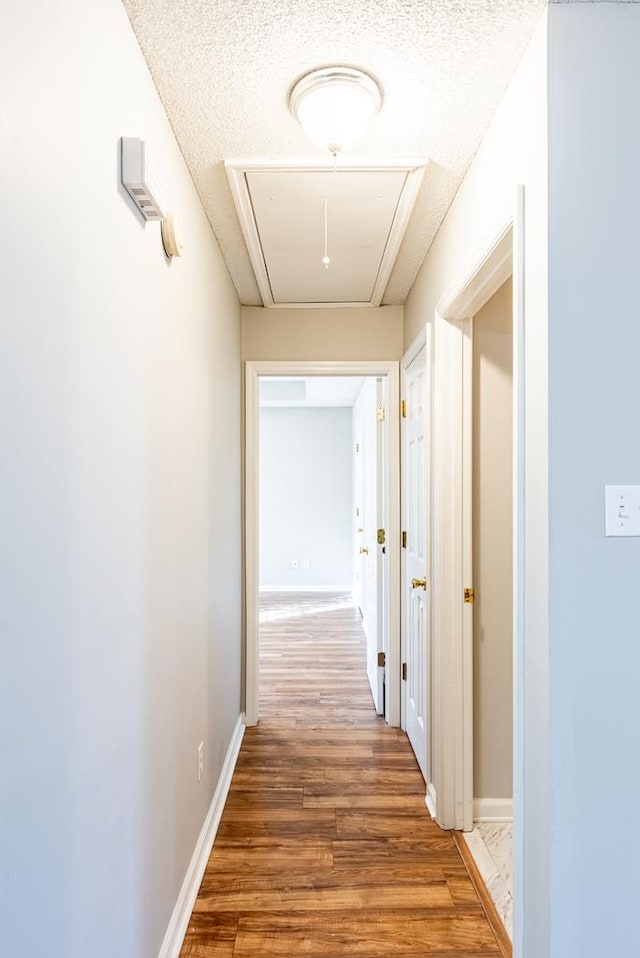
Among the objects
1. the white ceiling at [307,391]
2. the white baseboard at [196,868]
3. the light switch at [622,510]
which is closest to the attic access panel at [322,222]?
the light switch at [622,510]

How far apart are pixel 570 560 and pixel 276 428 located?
5.69m

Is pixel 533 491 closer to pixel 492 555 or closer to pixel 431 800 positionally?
pixel 492 555

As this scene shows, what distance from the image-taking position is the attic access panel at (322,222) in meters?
1.80

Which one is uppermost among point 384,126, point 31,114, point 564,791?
point 384,126

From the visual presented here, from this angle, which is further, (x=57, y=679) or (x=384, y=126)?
(x=384, y=126)

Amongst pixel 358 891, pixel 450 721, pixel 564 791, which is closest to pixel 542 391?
pixel 564 791

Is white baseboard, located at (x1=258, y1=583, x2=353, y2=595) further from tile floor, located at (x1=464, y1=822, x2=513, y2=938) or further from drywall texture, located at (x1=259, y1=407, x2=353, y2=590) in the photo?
tile floor, located at (x1=464, y1=822, x2=513, y2=938)

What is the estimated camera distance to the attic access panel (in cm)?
180

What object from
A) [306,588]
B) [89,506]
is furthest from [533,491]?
[306,588]

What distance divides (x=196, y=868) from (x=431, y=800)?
99 cm

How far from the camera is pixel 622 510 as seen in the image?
1.12m

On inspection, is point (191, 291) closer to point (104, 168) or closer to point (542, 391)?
point (104, 168)

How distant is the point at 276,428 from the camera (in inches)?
262

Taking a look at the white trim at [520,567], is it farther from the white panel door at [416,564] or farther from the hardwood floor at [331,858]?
the white panel door at [416,564]
